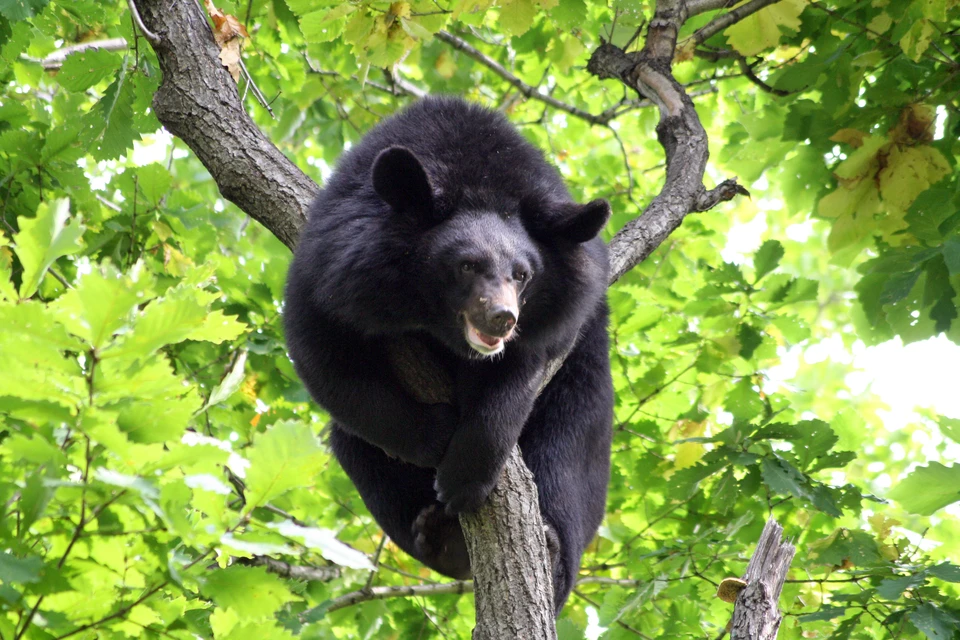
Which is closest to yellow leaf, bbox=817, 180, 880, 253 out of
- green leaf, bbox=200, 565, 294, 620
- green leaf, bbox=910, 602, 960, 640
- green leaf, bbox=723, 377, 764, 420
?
green leaf, bbox=723, 377, 764, 420

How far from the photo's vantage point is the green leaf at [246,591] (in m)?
1.85

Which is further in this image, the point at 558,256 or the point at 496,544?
the point at 558,256

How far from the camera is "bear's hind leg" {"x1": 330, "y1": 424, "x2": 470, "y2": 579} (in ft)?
14.0

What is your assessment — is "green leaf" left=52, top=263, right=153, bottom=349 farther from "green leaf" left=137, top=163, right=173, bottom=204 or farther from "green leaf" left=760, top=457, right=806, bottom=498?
"green leaf" left=137, top=163, right=173, bottom=204

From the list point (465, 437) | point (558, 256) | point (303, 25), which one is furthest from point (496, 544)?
point (303, 25)

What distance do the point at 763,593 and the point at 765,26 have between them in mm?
3656

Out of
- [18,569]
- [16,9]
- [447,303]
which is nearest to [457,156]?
[447,303]

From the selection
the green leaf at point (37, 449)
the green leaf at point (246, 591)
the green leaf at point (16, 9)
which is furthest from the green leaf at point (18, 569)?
the green leaf at point (16, 9)

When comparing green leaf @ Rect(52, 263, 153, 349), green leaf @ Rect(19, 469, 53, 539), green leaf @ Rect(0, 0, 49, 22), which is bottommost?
green leaf @ Rect(19, 469, 53, 539)

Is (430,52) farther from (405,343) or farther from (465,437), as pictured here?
Answer: (465,437)

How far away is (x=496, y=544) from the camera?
10.8 feet

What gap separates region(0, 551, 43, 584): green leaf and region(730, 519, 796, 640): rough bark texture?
2242 millimetres

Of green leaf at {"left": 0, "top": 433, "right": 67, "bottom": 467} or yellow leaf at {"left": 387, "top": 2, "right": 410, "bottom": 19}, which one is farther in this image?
yellow leaf at {"left": 387, "top": 2, "right": 410, "bottom": 19}

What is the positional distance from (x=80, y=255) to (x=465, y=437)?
3.52 m
